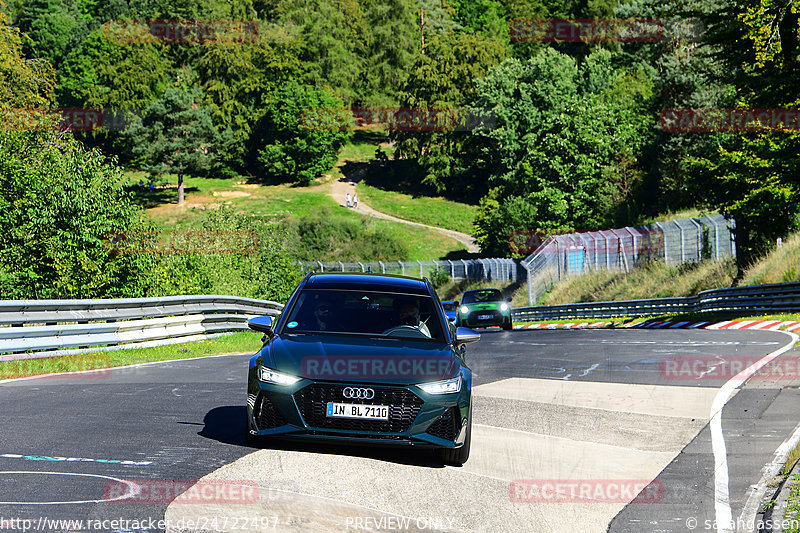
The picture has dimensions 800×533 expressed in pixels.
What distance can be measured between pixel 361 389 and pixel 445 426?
0.74 meters

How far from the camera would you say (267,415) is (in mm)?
7281

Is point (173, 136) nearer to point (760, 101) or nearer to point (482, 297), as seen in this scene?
point (482, 297)

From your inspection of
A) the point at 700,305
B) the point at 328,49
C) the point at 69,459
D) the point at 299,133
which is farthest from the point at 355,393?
the point at 328,49

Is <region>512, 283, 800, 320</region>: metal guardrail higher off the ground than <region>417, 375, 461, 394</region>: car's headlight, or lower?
lower

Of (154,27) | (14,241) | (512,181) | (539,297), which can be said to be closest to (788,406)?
(14,241)

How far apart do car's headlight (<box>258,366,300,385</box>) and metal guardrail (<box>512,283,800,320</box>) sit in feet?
71.0

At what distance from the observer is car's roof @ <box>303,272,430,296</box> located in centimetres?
871

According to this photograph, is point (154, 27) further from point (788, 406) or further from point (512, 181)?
point (788, 406)

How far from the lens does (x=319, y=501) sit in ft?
19.6

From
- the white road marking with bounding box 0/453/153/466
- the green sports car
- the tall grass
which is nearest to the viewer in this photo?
the white road marking with bounding box 0/453/153/466

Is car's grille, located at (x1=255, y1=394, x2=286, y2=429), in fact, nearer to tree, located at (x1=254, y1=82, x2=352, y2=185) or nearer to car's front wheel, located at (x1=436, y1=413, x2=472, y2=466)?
car's front wheel, located at (x1=436, y1=413, x2=472, y2=466)

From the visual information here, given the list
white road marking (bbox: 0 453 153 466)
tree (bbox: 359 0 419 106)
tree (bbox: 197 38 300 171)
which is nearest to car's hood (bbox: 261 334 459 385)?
white road marking (bbox: 0 453 153 466)

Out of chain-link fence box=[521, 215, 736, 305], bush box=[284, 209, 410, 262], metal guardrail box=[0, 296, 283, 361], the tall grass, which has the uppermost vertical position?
metal guardrail box=[0, 296, 283, 361]

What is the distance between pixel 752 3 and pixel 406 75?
294 feet
